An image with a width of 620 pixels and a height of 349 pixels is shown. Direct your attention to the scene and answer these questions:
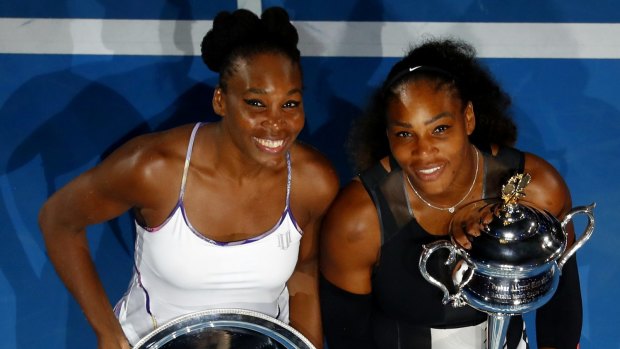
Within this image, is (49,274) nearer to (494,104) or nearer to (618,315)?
(494,104)

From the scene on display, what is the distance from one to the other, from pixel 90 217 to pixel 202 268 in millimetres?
305

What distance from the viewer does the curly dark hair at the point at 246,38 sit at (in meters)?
2.00

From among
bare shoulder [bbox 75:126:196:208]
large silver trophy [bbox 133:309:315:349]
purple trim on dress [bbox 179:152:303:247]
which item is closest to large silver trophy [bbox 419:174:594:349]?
large silver trophy [bbox 133:309:315:349]

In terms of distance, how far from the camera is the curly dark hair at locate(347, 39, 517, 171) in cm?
204

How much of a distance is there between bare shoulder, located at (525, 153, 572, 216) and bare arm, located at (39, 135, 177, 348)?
936 millimetres

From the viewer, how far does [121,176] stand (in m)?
2.11

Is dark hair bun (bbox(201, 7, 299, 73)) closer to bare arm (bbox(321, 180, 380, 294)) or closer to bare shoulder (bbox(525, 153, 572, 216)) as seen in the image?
bare arm (bbox(321, 180, 380, 294))

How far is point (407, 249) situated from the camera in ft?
7.11

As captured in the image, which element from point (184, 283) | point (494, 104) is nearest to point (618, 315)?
point (494, 104)

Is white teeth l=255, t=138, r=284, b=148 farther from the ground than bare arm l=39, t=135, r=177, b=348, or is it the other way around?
white teeth l=255, t=138, r=284, b=148

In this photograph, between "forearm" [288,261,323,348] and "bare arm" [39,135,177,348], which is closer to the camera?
"bare arm" [39,135,177,348]

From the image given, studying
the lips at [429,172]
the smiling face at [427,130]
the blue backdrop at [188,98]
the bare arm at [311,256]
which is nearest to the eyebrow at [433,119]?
the smiling face at [427,130]

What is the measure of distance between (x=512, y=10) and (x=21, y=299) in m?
1.74

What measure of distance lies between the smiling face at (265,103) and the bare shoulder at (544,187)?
23.3 inches
